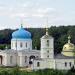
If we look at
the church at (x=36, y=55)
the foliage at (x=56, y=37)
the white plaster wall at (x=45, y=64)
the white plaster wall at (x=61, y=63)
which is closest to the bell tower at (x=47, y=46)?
the church at (x=36, y=55)

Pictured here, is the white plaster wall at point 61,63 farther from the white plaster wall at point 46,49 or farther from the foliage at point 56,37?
the foliage at point 56,37

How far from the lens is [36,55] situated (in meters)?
67.7

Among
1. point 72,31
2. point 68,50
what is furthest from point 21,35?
point 72,31

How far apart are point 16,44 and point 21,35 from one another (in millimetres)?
1425

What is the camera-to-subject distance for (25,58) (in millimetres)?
67312

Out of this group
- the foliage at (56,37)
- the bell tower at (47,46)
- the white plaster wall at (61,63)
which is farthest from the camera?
the foliage at (56,37)

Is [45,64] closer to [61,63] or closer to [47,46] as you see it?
[61,63]

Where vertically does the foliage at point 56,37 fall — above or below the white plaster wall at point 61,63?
above

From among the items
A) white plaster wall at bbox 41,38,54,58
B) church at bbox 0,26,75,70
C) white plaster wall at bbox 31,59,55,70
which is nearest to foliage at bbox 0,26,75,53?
church at bbox 0,26,75,70

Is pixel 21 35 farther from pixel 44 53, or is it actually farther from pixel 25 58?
pixel 44 53

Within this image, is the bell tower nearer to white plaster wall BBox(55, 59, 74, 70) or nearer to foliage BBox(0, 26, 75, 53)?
white plaster wall BBox(55, 59, 74, 70)

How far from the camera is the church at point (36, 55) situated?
60500 mm

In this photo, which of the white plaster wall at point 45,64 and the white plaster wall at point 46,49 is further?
the white plaster wall at point 46,49

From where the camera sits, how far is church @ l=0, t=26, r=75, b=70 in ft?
198
